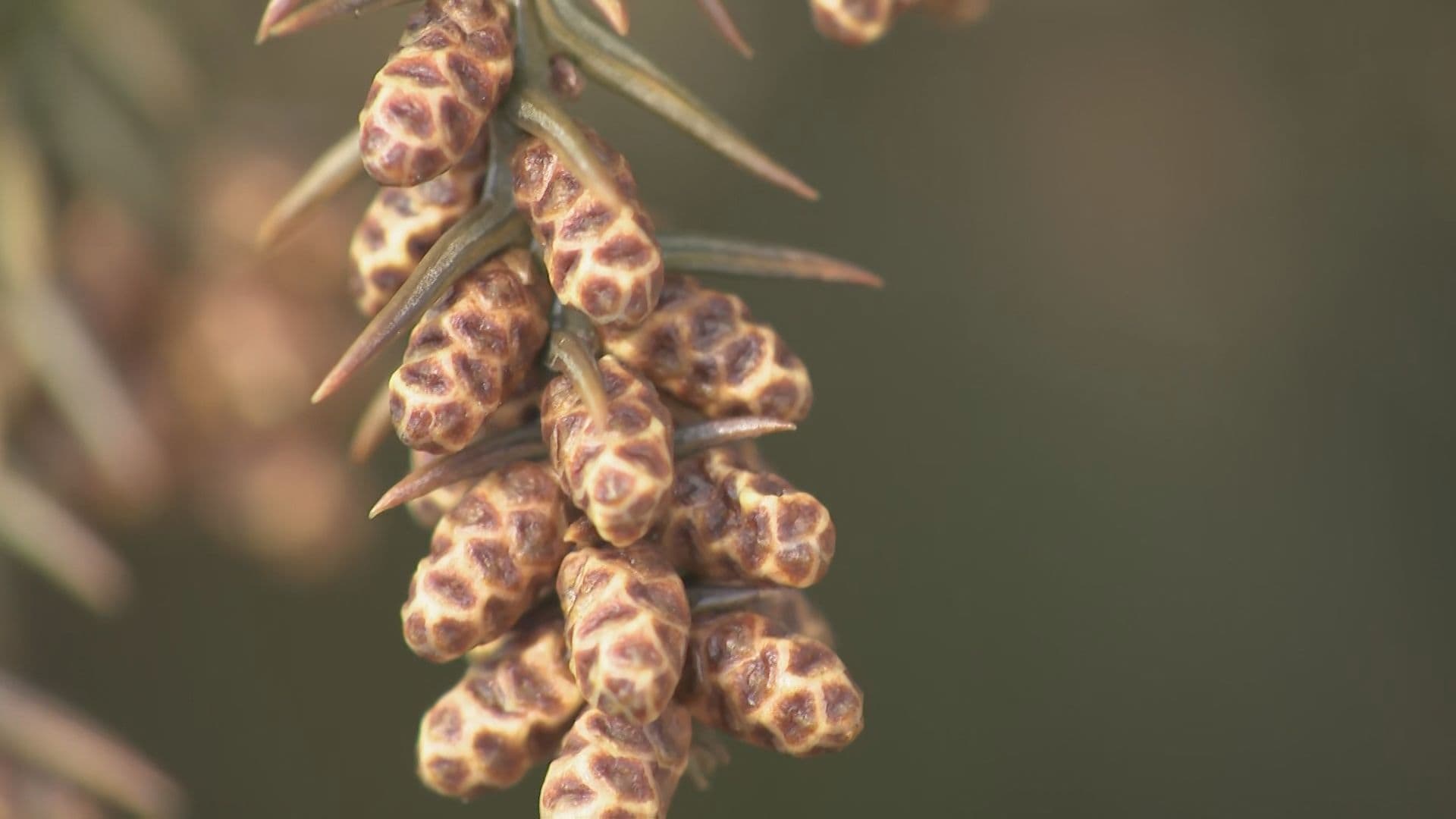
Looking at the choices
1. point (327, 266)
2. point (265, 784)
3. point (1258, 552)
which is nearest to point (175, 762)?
point (265, 784)

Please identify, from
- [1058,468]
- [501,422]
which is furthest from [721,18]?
[1058,468]

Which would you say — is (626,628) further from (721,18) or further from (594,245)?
(721,18)

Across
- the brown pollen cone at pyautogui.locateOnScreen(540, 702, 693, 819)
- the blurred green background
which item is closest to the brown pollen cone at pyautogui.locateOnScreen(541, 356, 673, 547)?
the brown pollen cone at pyautogui.locateOnScreen(540, 702, 693, 819)

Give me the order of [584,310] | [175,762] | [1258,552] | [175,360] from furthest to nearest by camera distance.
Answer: [1258,552], [175,762], [175,360], [584,310]

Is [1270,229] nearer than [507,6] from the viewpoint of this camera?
No

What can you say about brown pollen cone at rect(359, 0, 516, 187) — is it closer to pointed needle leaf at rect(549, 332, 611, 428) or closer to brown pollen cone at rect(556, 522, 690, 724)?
pointed needle leaf at rect(549, 332, 611, 428)

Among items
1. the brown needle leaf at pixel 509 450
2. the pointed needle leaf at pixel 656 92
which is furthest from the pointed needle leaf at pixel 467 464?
the pointed needle leaf at pixel 656 92

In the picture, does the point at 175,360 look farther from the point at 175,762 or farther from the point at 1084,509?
the point at 1084,509

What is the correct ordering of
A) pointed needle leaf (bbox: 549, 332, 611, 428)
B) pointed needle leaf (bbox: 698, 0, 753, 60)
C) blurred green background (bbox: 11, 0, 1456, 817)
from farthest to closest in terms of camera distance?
blurred green background (bbox: 11, 0, 1456, 817) < pointed needle leaf (bbox: 698, 0, 753, 60) < pointed needle leaf (bbox: 549, 332, 611, 428)
